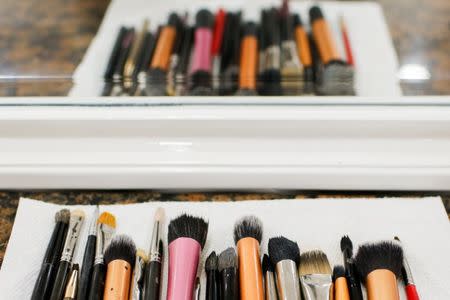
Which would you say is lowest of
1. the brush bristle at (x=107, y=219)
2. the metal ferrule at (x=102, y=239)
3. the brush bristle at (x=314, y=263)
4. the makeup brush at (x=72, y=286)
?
the makeup brush at (x=72, y=286)

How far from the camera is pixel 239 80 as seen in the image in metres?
0.63

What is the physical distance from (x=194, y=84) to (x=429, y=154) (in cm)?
28

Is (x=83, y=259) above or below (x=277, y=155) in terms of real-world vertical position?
below

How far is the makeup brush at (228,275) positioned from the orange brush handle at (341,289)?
0.26 feet

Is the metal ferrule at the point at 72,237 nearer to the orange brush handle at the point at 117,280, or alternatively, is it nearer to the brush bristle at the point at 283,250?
the orange brush handle at the point at 117,280

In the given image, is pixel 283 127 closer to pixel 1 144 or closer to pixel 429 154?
pixel 429 154

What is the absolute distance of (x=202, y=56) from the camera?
668mm

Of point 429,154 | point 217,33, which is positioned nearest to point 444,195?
point 429,154

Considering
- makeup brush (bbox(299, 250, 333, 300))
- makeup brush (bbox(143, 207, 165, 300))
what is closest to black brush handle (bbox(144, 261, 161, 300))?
makeup brush (bbox(143, 207, 165, 300))

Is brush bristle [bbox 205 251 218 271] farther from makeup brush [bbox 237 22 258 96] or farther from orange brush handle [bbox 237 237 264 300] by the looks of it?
makeup brush [bbox 237 22 258 96]

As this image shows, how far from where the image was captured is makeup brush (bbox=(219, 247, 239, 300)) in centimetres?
40

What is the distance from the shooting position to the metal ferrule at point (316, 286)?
404mm

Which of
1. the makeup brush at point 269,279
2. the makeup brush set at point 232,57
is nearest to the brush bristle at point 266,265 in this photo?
the makeup brush at point 269,279

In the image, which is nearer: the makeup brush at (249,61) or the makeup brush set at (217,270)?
the makeup brush set at (217,270)
